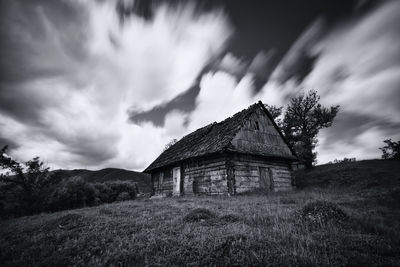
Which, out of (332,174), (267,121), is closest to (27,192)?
(267,121)

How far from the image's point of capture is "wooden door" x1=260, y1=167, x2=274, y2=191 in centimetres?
1351

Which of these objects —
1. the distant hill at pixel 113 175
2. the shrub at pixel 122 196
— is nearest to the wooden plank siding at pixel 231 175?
the shrub at pixel 122 196

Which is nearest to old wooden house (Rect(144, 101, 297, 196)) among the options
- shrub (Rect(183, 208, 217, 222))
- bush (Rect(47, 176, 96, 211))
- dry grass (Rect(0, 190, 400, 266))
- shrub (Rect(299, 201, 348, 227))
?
bush (Rect(47, 176, 96, 211))

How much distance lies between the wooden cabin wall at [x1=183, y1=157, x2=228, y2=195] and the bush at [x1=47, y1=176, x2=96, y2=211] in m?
6.88

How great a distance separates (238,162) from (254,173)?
5.10 ft

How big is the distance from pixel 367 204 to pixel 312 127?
765 inches

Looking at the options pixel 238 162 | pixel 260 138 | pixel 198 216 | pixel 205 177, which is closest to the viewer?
pixel 198 216

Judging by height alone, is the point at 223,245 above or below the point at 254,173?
below

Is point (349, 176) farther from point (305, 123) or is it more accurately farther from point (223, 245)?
point (223, 245)

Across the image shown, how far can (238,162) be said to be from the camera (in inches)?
498

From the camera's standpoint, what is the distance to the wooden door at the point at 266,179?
532 inches

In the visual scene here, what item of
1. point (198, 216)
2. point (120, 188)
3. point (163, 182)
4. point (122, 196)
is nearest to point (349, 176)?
point (163, 182)

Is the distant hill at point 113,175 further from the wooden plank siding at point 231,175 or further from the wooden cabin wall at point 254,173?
the wooden cabin wall at point 254,173

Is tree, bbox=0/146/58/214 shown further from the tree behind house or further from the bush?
the tree behind house
